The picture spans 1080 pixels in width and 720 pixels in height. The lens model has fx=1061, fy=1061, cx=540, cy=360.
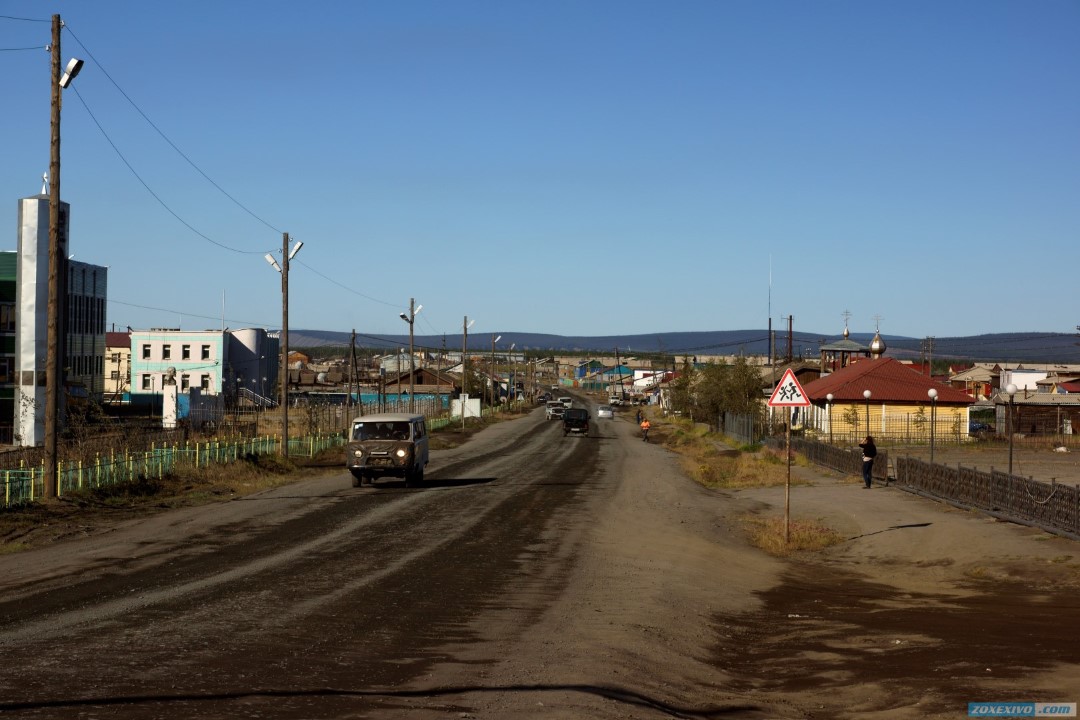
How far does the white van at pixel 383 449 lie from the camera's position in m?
31.5

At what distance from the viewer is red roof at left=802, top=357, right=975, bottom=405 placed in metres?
65.6

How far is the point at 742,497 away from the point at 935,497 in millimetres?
5898

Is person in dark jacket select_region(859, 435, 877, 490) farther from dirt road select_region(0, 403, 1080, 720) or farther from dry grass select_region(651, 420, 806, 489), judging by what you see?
dirt road select_region(0, 403, 1080, 720)

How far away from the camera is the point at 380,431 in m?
32.2

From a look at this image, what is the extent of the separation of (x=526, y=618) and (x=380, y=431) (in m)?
20.1

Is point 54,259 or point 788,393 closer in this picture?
point 788,393

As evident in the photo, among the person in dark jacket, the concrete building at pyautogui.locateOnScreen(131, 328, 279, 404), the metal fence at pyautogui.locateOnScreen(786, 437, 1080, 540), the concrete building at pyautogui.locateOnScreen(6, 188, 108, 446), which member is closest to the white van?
the person in dark jacket

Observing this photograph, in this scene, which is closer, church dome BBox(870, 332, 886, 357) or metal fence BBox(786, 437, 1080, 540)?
metal fence BBox(786, 437, 1080, 540)

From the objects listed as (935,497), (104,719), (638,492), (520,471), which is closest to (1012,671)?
(104,719)

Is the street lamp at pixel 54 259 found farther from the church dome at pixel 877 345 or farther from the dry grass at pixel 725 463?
the church dome at pixel 877 345

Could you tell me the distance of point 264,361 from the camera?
122062mm

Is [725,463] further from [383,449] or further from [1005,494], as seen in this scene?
[1005,494]

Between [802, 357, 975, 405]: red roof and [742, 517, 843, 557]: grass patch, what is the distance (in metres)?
43.2

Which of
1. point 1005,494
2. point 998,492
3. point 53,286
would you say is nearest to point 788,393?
point 1005,494
